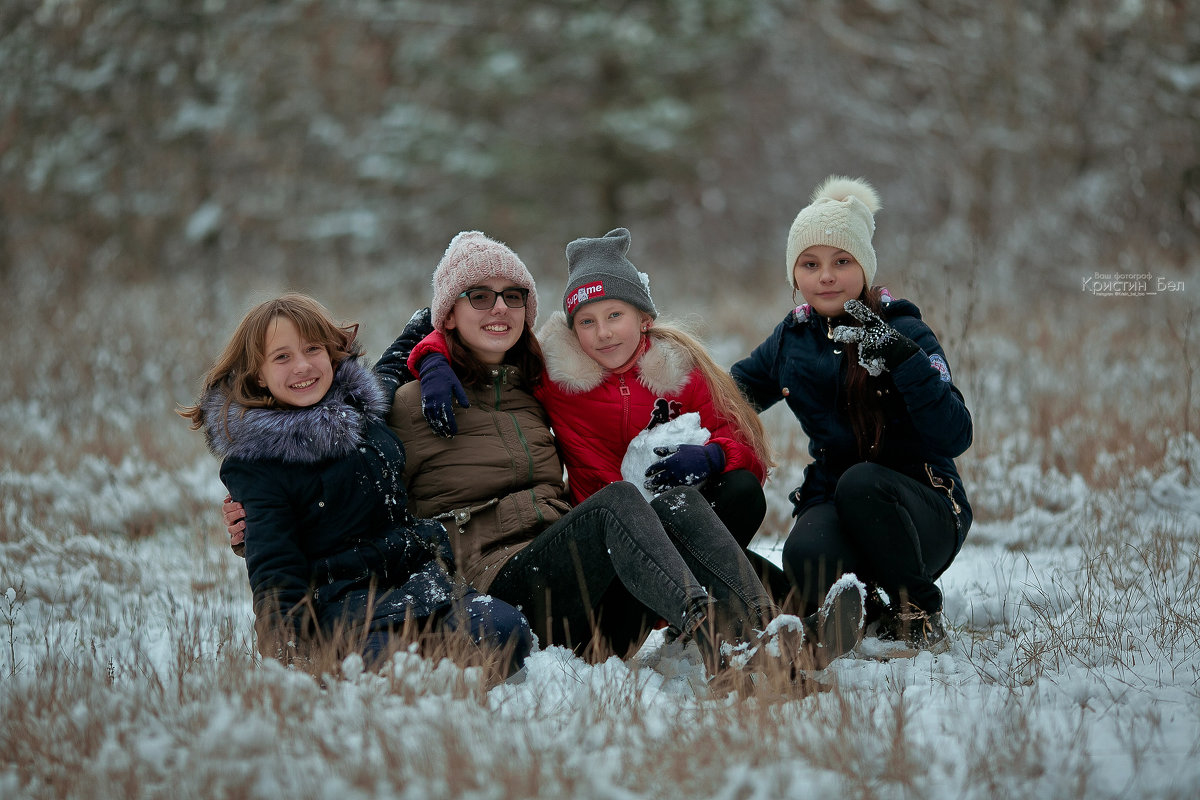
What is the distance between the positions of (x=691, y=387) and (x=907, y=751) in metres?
1.45

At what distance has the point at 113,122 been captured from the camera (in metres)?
12.0

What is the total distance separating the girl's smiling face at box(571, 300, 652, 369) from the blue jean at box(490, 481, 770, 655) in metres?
0.57

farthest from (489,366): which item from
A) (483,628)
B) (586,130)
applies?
(586,130)

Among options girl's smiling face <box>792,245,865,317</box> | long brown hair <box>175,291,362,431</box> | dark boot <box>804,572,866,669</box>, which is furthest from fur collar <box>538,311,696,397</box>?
dark boot <box>804,572,866,669</box>

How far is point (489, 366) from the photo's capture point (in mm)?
3293

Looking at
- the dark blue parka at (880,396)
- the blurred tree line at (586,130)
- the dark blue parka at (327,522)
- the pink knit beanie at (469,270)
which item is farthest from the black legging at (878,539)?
the blurred tree line at (586,130)

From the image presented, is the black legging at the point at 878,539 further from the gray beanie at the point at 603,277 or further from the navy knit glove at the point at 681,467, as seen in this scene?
the gray beanie at the point at 603,277

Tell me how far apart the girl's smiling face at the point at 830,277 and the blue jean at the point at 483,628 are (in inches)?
56.2

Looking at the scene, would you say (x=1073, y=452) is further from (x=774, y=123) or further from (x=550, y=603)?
(x=774, y=123)

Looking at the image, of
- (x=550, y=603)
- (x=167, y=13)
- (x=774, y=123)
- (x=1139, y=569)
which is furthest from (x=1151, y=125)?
(x=167, y=13)

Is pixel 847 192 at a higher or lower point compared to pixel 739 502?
higher

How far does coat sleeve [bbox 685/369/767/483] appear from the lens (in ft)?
10.6

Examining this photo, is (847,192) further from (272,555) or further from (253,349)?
(272,555)

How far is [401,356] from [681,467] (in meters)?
1.11
